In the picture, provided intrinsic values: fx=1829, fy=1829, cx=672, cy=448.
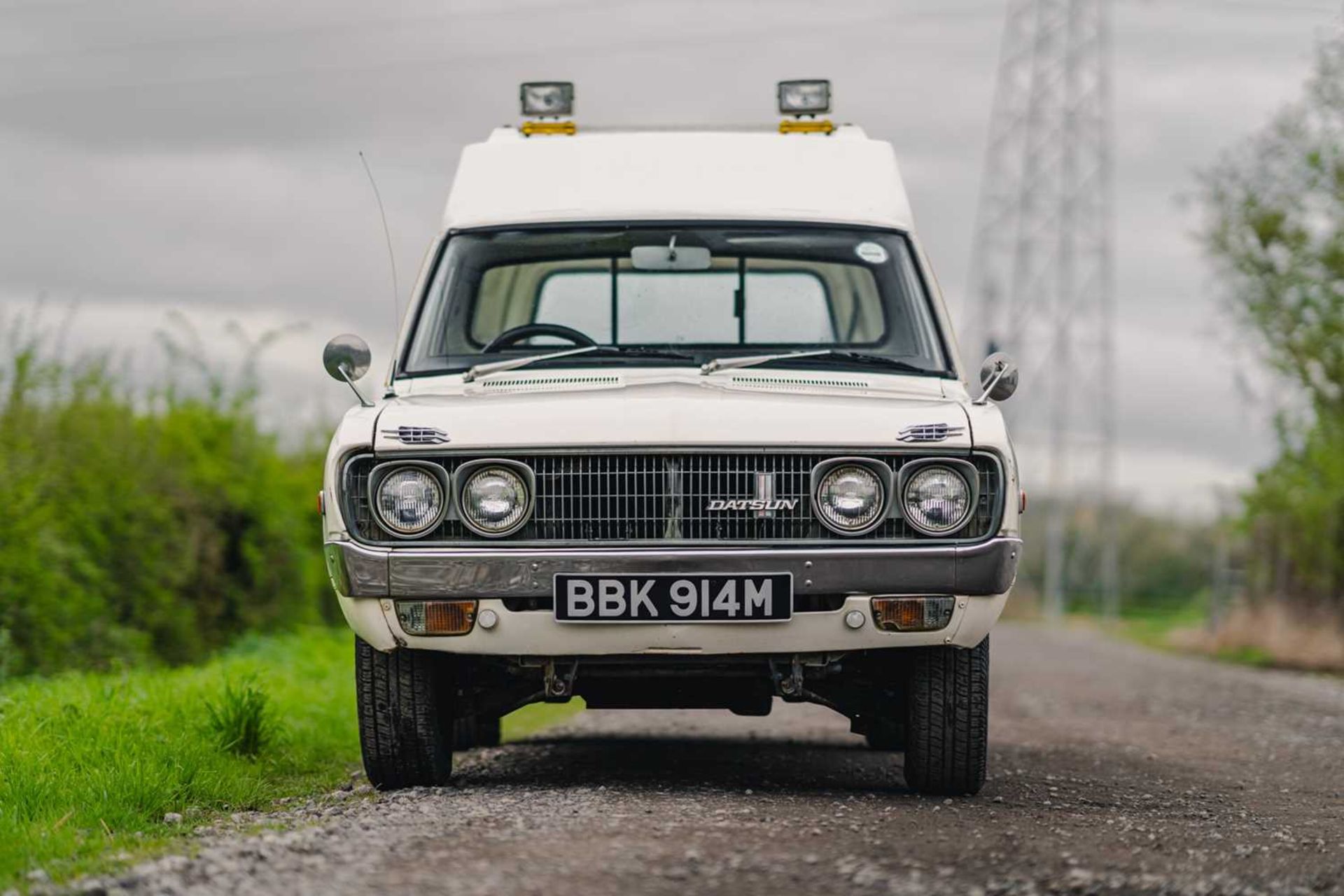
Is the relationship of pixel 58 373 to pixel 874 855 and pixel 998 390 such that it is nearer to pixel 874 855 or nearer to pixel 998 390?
pixel 998 390

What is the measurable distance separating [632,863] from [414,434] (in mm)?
1839

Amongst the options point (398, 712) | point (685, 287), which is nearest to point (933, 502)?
point (685, 287)

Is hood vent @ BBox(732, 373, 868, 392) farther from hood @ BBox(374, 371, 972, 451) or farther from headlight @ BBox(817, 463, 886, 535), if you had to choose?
headlight @ BBox(817, 463, 886, 535)

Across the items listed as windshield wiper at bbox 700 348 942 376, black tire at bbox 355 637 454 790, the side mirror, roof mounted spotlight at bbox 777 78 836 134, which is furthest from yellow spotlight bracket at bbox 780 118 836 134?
black tire at bbox 355 637 454 790

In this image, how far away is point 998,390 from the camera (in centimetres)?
681

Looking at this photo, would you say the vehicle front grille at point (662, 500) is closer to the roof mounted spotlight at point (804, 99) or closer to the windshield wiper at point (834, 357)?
the windshield wiper at point (834, 357)

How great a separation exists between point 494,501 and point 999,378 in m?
1.97

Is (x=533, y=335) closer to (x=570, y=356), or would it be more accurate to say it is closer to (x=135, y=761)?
(x=570, y=356)

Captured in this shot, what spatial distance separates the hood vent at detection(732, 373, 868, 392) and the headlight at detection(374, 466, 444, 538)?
1.18 metres

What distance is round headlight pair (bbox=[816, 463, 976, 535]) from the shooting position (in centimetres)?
609

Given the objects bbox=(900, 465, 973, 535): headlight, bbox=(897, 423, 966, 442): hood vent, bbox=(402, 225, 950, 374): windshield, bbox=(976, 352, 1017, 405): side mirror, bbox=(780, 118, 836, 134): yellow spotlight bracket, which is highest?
bbox=(780, 118, 836, 134): yellow spotlight bracket

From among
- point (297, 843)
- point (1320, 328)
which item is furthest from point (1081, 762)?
point (1320, 328)

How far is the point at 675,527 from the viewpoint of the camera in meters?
6.13

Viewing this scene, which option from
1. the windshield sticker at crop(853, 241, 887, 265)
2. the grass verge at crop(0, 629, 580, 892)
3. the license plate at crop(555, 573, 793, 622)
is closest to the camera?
A: the grass verge at crop(0, 629, 580, 892)
